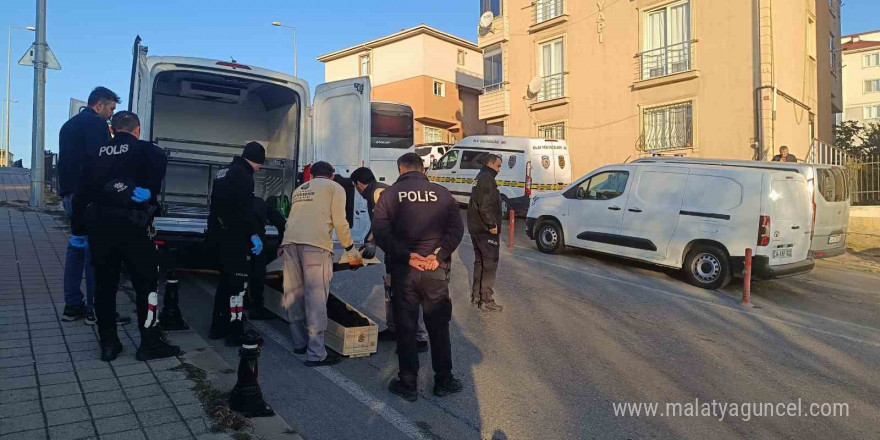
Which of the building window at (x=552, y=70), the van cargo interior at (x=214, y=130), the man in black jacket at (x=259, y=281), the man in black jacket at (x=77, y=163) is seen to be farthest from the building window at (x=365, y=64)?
the man in black jacket at (x=77, y=163)

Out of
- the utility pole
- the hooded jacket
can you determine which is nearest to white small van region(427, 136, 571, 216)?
the hooded jacket

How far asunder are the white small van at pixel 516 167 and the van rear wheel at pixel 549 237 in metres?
4.45

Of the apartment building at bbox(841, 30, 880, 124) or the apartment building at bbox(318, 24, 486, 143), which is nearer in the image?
the apartment building at bbox(318, 24, 486, 143)

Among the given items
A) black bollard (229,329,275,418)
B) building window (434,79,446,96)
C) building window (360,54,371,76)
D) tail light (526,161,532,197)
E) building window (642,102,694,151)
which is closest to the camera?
black bollard (229,329,275,418)

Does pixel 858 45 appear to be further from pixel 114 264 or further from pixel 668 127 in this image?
pixel 114 264

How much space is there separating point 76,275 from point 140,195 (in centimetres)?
155

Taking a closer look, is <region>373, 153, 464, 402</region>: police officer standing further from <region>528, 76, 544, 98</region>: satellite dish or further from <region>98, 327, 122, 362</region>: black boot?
<region>528, 76, 544, 98</region>: satellite dish

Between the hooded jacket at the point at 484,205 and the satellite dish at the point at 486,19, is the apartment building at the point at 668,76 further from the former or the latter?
the hooded jacket at the point at 484,205

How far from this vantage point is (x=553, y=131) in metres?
22.8

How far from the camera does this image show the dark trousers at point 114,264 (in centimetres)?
481

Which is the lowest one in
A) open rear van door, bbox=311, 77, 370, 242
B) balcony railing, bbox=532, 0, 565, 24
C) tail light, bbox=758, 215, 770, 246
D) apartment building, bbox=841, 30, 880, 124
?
tail light, bbox=758, 215, 770, 246

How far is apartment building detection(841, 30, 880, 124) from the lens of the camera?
57625 millimetres

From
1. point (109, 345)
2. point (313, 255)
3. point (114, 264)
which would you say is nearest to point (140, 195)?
point (114, 264)

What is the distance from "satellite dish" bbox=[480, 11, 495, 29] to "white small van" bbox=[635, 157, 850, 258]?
16.6 m
